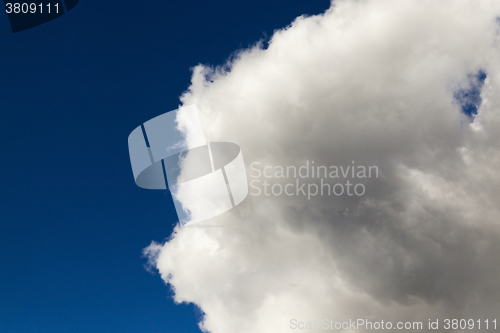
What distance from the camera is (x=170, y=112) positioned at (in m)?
44.9

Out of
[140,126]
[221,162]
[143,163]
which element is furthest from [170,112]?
[221,162]

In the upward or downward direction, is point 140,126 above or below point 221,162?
below

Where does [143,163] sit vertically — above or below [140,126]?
below

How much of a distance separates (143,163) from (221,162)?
1486cm

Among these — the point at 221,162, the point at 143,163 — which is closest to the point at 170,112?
the point at 143,163

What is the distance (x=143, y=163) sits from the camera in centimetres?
4438

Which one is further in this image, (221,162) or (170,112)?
(221,162)

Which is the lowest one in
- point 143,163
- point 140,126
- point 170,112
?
point 143,163

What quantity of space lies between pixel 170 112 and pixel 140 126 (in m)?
4.68

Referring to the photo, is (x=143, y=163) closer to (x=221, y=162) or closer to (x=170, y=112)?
(x=170, y=112)

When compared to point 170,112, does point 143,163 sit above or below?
below

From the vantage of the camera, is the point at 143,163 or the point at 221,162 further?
the point at 221,162

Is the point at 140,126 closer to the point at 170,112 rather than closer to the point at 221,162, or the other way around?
the point at 170,112

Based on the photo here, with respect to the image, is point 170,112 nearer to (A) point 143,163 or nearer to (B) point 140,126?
(B) point 140,126
